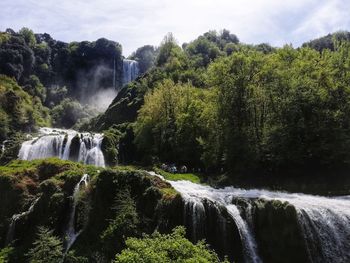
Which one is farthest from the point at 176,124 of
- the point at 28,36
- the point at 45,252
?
the point at 28,36

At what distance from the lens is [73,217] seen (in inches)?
1272

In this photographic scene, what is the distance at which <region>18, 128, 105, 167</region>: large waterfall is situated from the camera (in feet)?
197

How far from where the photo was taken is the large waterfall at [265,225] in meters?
28.2

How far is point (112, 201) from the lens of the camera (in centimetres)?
3183

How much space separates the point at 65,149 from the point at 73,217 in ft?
101

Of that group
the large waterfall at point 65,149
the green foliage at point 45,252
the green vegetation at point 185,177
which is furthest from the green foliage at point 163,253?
the large waterfall at point 65,149

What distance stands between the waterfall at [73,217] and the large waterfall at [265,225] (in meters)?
9.02

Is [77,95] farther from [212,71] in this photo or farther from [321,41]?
[212,71]

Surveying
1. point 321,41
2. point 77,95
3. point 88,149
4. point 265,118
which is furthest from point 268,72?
point 77,95

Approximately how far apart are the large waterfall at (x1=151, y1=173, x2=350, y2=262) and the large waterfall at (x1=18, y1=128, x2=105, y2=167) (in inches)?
1325

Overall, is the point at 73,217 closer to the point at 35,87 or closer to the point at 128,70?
the point at 35,87

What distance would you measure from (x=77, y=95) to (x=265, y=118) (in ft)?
400

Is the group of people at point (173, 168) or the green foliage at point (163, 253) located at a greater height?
the group of people at point (173, 168)

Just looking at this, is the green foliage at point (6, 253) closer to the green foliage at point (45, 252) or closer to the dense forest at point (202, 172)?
the dense forest at point (202, 172)
